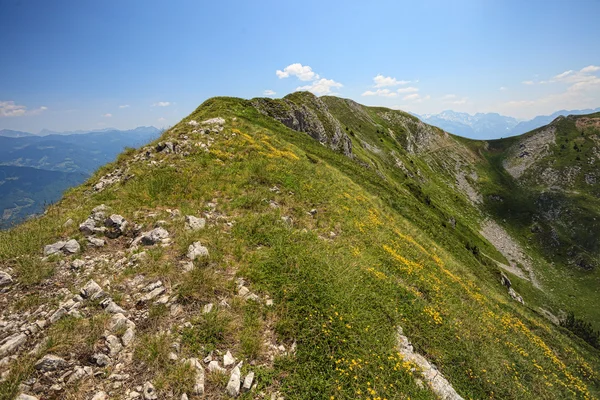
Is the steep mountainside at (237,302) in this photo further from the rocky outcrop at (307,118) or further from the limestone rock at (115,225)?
the rocky outcrop at (307,118)

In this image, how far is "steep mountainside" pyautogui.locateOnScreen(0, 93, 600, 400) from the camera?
6.80m

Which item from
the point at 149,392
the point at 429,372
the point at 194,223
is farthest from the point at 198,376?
the point at 429,372

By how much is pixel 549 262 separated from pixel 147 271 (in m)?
103

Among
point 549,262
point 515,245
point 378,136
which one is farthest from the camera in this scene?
point 378,136

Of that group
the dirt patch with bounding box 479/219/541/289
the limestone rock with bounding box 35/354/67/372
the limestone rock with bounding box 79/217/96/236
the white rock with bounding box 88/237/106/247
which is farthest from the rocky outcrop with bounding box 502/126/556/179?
the limestone rock with bounding box 35/354/67/372

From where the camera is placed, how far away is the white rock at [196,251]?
34.2ft

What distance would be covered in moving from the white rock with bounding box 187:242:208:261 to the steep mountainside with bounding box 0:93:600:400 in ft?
0.31

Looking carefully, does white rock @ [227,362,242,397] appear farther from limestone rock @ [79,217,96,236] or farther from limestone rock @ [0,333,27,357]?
limestone rock @ [79,217,96,236]

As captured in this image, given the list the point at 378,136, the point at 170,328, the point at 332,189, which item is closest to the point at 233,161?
the point at 332,189

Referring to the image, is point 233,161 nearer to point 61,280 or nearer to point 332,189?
point 332,189

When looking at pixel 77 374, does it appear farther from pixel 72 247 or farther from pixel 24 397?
pixel 72 247

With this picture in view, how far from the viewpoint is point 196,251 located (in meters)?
10.6

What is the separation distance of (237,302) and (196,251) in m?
3.00

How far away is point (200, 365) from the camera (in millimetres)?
6918
